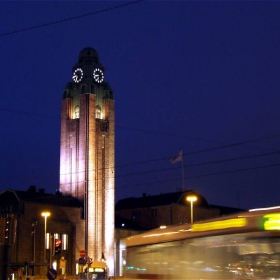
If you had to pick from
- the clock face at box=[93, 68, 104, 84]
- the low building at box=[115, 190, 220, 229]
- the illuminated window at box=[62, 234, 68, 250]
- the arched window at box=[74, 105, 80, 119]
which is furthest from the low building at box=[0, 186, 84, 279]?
the clock face at box=[93, 68, 104, 84]

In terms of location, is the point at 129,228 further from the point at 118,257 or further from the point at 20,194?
the point at 20,194

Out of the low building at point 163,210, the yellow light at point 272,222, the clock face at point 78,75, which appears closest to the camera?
the yellow light at point 272,222

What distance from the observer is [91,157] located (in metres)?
73.9

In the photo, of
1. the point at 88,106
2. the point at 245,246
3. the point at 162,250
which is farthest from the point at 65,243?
the point at 245,246

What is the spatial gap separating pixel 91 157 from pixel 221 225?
60069 mm

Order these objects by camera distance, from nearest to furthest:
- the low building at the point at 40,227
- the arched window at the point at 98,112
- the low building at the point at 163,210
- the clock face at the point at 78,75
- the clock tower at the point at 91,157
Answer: the low building at the point at 40,227 → the clock tower at the point at 91,157 → the arched window at the point at 98,112 → the low building at the point at 163,210 → the clock face at the point at 78,75

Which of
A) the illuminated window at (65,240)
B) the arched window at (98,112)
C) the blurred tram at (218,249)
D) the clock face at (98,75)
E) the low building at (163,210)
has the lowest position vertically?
the blurred tram at (218,249)

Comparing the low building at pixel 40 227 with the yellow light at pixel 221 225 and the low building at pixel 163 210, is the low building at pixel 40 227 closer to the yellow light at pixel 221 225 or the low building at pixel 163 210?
the low building at pixel 163 210

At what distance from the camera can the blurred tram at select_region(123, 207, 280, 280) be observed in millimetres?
12633

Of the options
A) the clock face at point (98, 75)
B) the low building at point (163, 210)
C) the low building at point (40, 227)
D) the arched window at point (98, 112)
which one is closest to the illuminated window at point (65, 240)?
the low building at point (40, 227)

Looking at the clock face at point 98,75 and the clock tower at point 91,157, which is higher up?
the clock face at point 98,75

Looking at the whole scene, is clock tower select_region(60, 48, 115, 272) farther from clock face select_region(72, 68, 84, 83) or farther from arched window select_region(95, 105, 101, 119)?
clock face select_region(72, 68, 84, 83)

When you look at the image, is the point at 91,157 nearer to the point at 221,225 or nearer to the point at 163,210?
the point at 163,210

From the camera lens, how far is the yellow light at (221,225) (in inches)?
539
